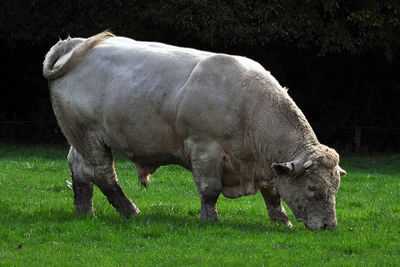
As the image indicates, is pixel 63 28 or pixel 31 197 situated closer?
pixel 31 197

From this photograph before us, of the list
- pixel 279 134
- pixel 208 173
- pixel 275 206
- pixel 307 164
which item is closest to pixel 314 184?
pixel 307 164

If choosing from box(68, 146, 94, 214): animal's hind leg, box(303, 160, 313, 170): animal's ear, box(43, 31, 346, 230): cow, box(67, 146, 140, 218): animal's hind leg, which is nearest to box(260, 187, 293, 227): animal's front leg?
box(43, 31, 346, 230): cow

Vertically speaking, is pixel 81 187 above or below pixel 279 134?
below

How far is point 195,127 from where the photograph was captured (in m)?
9.81

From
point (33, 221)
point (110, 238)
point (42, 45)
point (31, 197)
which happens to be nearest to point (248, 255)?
point (110, 238)

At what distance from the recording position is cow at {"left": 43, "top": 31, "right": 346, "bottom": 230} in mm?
9586

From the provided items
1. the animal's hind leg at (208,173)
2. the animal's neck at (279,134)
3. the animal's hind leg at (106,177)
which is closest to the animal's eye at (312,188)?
the animal's neck at (279,134)

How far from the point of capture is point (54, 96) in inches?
433

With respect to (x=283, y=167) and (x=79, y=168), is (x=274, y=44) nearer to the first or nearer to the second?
(x=79, y=168)

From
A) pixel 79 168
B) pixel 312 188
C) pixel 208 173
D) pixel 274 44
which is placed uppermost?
pixel 312 188

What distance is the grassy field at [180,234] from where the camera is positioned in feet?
25.9

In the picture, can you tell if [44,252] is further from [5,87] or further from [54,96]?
[5,87]

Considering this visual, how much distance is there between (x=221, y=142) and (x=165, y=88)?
3.46 feet

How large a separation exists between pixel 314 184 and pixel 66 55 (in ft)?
13.2
